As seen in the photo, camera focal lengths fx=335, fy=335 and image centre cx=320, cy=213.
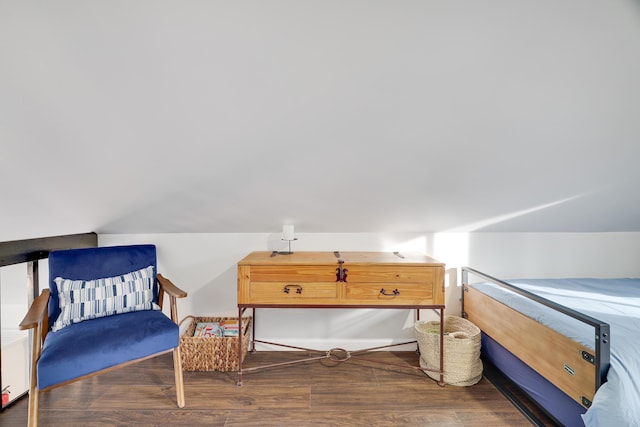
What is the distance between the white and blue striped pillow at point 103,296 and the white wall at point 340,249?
39 centimetres

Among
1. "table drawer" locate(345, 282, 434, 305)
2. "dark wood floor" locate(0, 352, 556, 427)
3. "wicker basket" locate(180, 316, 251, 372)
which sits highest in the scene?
"table drawer" locate(345, 282, 434, 305)

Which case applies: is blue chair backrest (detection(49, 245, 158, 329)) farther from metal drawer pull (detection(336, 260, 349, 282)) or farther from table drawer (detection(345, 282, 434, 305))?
table drawer (detection(345, 282, 434, 305))

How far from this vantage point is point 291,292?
2.06 meters

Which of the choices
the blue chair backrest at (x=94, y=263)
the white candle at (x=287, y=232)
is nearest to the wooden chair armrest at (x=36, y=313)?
the blue chair backrest at (x=94, y=263)

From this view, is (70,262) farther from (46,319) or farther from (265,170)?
(265,170)

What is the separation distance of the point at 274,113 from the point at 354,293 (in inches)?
46.0

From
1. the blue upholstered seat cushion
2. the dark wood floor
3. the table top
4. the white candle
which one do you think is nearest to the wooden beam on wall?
the blue upholstered seat cushion

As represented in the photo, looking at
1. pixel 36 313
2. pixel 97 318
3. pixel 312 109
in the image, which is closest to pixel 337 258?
pixel 312 109

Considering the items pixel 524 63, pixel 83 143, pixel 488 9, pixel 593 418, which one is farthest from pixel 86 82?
pixel 593 418

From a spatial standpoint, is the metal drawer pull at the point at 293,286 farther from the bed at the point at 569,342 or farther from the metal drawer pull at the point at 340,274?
the bed at the point at 569,342

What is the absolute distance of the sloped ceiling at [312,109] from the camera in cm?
122

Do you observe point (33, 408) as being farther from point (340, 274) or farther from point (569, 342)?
point (569, 342)

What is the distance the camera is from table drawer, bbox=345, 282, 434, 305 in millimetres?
2049

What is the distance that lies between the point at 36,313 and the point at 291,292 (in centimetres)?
127
